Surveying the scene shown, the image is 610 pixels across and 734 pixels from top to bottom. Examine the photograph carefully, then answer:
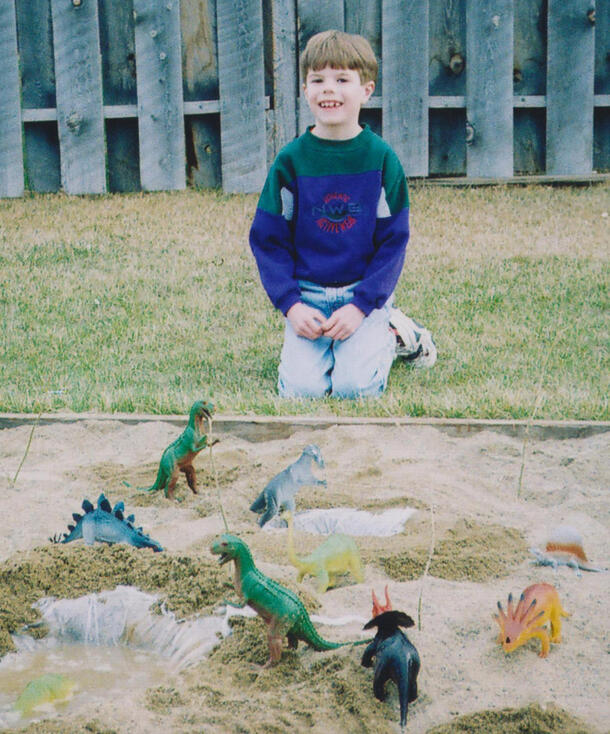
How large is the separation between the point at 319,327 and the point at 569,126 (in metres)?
3.40

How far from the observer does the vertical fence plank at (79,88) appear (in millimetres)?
6613

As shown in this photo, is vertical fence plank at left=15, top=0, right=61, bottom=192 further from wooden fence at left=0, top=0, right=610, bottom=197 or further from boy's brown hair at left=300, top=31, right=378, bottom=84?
boy's brown hair at left=300, top=31, right=378, bottom=84

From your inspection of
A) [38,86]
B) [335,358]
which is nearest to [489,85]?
[38,86]

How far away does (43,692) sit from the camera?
199 centimetres

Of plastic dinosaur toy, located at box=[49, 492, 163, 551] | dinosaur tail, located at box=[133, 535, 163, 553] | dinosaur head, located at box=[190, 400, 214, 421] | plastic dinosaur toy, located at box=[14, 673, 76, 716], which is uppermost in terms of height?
dinosaur head, located at box=[190, 400, 214, 421]

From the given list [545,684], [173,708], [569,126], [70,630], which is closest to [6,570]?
[70,630]

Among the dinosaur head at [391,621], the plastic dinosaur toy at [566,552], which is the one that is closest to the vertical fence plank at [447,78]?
the plastic dinosaur toy at [566,552]

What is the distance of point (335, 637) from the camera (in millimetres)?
2174

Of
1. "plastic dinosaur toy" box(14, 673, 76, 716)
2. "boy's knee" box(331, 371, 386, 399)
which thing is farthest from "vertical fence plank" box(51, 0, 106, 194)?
"plastic dinosaur toy" box(14, 673, 76, 716)

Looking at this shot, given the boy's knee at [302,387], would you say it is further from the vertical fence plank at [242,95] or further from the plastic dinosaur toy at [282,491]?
the vertical fence plank at [242,95]

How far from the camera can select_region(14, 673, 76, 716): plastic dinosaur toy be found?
197 centimetres

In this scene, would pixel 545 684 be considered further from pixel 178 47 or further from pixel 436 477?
pixel 178 47

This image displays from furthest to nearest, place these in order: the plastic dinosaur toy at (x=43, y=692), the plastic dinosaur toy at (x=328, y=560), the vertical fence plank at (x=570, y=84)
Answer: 1. the vertical fence plank at (x=570, y=84)
2. the plastic dinosaur toy at (x=328, y=560)
3. the plastic dinosaur toy at (x=43, y=692)

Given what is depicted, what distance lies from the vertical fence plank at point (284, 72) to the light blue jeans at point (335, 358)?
2.75 metres
